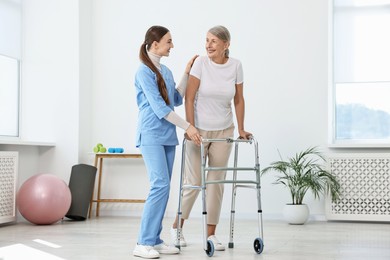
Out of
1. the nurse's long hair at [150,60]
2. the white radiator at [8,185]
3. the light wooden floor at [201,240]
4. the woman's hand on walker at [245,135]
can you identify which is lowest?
the light wooden floor at [201,240]

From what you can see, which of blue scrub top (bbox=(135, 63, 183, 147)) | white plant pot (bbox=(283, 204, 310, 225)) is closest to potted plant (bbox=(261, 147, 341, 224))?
white plant pot (bbox=(283, 204, 310, 225))

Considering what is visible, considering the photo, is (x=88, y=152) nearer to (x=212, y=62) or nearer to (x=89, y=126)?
(x=89, y=126)

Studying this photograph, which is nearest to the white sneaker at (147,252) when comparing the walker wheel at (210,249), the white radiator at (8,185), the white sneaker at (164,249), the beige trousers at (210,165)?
the white sneaker at (164,249)

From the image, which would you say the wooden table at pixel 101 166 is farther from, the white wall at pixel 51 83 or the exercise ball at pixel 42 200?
the exercise ball at pixel 42 200

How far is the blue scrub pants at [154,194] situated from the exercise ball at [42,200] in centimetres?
227

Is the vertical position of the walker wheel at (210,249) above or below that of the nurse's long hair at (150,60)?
below

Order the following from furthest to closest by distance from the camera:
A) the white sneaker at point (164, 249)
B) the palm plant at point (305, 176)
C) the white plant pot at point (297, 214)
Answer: the palm plant at point (305, 176), the white plant pot at point (297, 214), the white sneaker at point (164, 249)

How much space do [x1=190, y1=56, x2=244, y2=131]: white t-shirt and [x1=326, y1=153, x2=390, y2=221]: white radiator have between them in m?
2.46

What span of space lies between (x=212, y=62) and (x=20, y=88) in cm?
332

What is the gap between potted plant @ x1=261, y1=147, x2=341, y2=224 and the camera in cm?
578

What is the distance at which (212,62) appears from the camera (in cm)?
391

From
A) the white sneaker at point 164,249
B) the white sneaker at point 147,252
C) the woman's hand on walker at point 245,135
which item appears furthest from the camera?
the woman's hand on walker at point 245,135

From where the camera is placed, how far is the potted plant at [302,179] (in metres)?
5.78

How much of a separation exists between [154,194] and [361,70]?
3.34 metres
